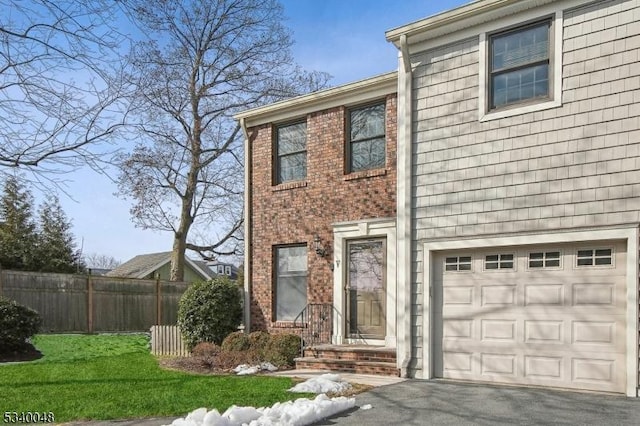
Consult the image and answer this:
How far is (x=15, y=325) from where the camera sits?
1282cm

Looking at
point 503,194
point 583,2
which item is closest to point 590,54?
point 583,2

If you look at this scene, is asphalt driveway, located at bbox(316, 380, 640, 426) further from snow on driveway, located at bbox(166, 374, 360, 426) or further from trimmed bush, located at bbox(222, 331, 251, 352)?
trimmed bush, located at bbox(222, 331, 251, 352)

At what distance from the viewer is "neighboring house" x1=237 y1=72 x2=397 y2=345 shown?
36.0 ft

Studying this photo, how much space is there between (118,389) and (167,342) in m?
5.15

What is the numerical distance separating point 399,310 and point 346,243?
241cm

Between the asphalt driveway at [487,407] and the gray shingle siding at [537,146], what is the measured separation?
1.62 metres

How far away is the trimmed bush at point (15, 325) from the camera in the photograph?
12.6 metres

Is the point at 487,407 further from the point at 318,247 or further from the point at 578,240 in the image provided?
the point at 318,247

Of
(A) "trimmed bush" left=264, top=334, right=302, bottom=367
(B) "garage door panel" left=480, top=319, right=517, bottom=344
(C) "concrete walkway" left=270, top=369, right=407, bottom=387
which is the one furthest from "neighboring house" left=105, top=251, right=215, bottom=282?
(B) "garage door panel" left=480, top=319, right=517, bottom=344

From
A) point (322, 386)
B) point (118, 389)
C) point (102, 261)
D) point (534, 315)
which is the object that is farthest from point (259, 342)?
point (102, 261)

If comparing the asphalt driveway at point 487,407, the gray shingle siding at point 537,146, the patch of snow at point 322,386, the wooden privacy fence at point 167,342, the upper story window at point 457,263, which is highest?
the gray shingle siding at point 537,146

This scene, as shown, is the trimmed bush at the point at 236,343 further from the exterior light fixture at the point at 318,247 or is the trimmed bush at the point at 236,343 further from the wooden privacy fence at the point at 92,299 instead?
the wooden privacy fence at the point at 92,299

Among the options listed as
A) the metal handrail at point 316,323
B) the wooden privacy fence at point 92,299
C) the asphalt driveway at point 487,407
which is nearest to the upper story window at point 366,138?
the metal handrail at point 316,323

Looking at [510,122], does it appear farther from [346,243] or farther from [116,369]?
[116,369]
